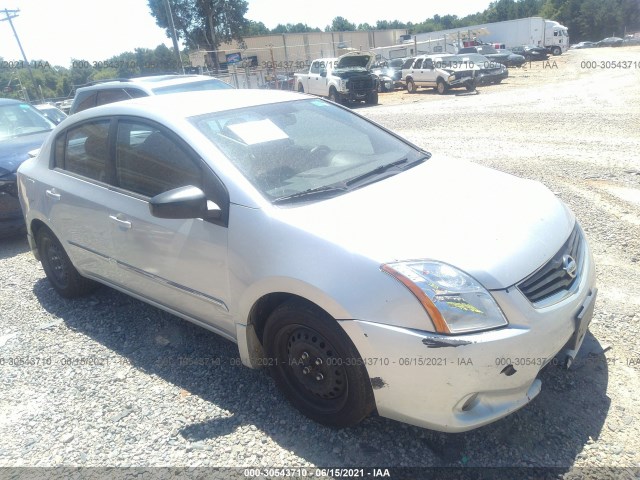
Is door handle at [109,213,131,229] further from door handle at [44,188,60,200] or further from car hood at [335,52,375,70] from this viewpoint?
car hood at [335,52,375,70]

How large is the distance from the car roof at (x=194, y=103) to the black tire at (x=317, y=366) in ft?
4.73

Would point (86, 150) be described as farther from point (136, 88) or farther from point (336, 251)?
point (136, 88)

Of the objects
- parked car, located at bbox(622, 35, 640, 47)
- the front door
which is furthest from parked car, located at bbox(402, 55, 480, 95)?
parked car, located at bbox(622, 35, 640, 47)

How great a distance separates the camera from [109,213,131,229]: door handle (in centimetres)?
322

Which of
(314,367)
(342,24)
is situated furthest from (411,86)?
(342,24)

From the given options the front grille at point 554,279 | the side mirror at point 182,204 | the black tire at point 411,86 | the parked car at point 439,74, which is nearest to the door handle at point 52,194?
the side mirror at point 182,204

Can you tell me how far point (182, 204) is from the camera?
255 centimetres

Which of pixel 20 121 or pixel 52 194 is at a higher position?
pixel 20 121

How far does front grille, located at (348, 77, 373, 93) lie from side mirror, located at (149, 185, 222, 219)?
62.0ft

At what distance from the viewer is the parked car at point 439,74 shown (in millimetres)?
22141

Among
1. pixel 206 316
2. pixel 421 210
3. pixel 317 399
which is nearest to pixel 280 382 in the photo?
pixel 317 399

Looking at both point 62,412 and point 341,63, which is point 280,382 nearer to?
point 62,412

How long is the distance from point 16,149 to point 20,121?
4.71 feet

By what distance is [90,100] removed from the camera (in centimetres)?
855
